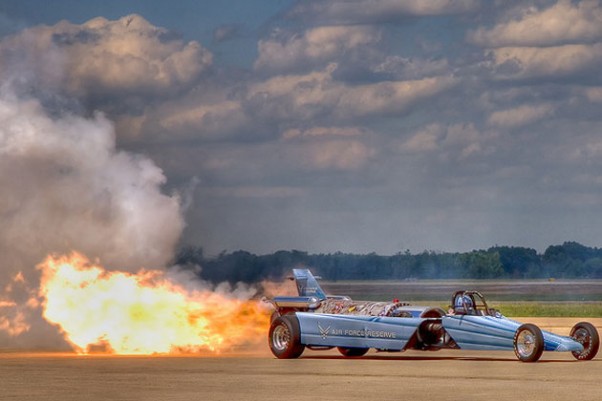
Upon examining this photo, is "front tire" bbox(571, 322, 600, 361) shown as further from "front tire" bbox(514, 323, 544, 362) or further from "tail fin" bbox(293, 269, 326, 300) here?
"tail fin" bbox(293, 269, 326, 300)

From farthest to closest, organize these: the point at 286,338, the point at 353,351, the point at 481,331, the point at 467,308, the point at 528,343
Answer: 1. the point at 353,351
2. the point at 286,338
3. the point at 467,308
4. the point at 481,331
5. the point at 528,343

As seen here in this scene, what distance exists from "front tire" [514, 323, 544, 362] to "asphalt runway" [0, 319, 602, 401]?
440 mm

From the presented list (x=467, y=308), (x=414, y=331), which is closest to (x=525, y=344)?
(x=467, y=308)

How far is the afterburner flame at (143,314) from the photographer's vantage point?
135ft

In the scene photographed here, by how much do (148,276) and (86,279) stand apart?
6.44 ft

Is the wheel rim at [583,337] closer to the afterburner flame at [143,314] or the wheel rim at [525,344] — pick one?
the wheel rim at [525,344]

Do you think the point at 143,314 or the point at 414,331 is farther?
the point at 143,314

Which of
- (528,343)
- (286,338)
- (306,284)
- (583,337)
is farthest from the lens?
(306,284)

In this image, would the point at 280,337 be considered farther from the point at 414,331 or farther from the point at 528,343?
the point at 528,343

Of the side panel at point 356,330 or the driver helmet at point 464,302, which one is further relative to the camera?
the side panel at point 356,330

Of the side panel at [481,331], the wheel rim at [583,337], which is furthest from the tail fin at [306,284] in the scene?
the wheel rim at [583,337]

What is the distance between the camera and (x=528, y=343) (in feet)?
115

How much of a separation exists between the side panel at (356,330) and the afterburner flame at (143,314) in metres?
4.03

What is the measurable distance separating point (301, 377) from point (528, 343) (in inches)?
299
